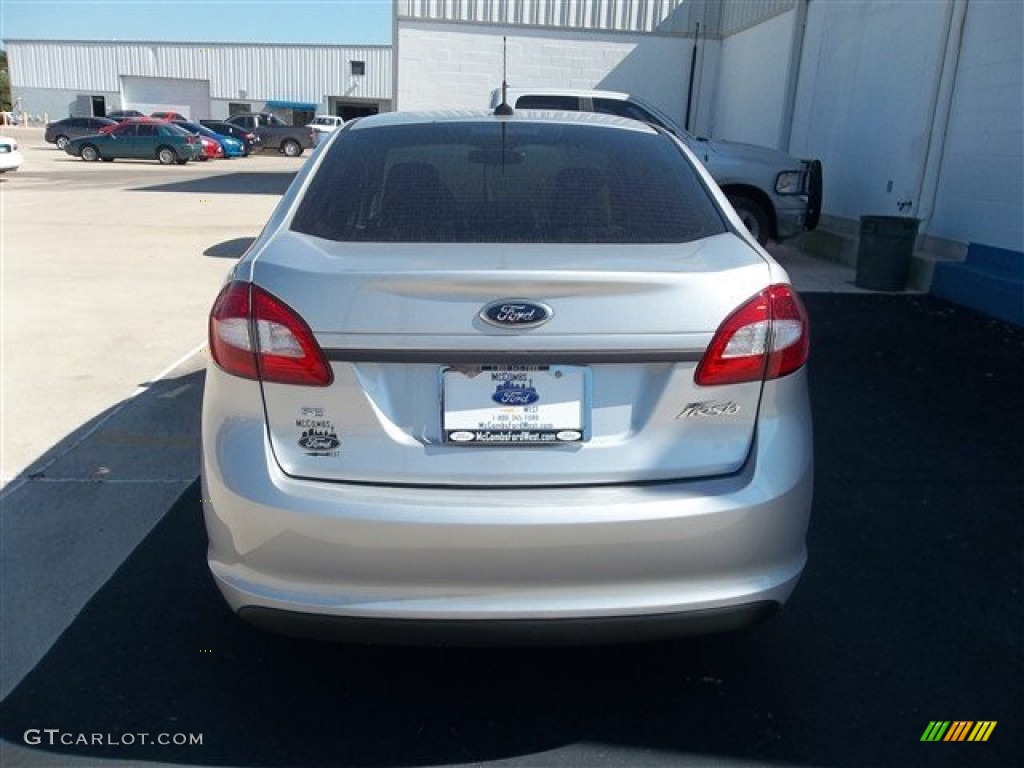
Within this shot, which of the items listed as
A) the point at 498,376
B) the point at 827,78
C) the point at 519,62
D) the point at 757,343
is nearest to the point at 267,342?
the point at 498,376

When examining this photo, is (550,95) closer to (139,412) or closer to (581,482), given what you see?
(139,412)

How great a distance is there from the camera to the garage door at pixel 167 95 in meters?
61.8

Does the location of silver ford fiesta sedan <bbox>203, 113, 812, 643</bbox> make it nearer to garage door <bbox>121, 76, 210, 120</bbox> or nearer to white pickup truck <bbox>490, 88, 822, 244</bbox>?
white pickup truck <bbox>490, 88, 822, 244</bbox>

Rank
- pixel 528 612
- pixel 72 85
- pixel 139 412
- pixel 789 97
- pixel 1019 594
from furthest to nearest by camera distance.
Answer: pixel 72 85 → pixel 789 97 → pixel 139 412 → pixel 1019 594 → pixel 528 612

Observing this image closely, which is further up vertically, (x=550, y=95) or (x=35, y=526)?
(x=550, y=95)

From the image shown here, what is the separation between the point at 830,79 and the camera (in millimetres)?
13234

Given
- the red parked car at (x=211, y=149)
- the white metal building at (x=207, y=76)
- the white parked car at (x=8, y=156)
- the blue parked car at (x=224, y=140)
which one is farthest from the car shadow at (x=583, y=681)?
the white metal building at (x=207, y=76)

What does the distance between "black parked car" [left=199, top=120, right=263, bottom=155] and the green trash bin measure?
3503cm

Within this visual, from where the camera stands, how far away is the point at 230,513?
7.67ft

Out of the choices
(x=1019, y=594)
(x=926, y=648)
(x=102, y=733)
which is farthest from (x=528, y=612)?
(x=1019, y=594)

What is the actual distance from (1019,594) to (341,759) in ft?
8.47

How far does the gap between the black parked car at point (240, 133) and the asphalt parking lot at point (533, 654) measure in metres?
37.2

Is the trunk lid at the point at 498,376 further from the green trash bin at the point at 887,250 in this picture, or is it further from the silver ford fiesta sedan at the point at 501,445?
the green trash bin at the point at 887,250

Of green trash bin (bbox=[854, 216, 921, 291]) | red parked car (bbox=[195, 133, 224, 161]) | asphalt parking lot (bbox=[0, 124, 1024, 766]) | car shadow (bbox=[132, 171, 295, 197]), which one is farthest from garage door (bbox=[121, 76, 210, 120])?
asphalt parking lot (bbox=[0, 124, 1024, 766])
